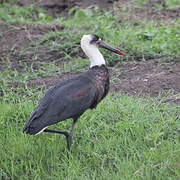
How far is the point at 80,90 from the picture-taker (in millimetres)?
4758

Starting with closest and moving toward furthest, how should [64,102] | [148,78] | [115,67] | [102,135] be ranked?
[64,102], [102,135], [148,78], [115,67]

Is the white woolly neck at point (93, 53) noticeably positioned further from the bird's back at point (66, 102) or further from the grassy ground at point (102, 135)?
the grassy ground at point (102, 135)

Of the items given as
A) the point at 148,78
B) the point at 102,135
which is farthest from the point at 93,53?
the point at 148,78

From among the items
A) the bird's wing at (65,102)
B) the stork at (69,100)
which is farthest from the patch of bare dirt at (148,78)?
the bird's wing at (65,102)

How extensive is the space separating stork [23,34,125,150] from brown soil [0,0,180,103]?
1167 mm

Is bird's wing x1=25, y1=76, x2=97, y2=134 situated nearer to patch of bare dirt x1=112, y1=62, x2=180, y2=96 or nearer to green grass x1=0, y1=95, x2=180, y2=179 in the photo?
green grass x1=0, y1=95, x2=180, y2=179

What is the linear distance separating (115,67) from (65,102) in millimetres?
2459

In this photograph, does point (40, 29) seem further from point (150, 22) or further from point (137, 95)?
point (137, 95)

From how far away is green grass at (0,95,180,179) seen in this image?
4.34m

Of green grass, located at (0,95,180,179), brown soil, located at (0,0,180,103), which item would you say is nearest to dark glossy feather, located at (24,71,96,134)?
green grass, located at (0,95,180,179)

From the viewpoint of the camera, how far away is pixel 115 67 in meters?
7.06

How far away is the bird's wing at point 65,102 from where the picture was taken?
4602 millimetres

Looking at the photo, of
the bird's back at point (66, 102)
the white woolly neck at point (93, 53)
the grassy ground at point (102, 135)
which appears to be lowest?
the grassy ground at point (102, 135)

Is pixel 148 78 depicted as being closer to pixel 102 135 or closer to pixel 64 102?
pixel 102 135
